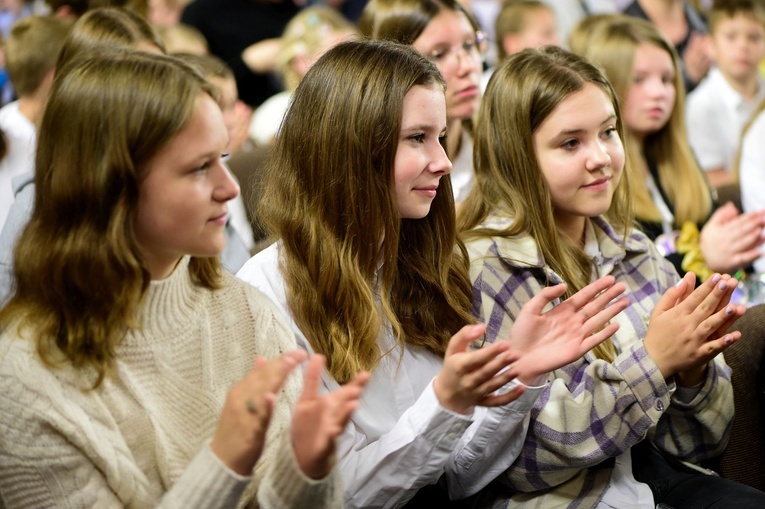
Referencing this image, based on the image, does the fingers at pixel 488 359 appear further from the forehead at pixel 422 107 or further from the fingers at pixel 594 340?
the forehead at pixel 422 107

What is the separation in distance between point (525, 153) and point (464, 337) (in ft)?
2.12

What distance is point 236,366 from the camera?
5.06 feet

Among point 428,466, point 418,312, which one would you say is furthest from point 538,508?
point 418,312

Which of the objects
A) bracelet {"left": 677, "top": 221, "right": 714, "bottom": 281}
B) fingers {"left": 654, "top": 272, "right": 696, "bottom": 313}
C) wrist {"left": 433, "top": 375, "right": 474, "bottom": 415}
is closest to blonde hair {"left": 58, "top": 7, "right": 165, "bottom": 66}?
wrist {"left": 433, "top": 375, "right": 474, "bottom": 415}

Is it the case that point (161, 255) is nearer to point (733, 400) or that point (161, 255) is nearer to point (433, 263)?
point (433, 263)

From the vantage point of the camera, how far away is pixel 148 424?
54.9 inches

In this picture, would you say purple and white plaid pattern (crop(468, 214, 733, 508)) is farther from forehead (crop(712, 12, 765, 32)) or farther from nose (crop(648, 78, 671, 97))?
forehead (crop(712, 12, 765, 32))

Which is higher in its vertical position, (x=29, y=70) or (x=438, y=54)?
(x=438, y=54)

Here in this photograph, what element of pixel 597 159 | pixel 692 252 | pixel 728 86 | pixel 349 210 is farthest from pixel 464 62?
pixel 728 86

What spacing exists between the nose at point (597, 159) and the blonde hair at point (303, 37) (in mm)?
2412

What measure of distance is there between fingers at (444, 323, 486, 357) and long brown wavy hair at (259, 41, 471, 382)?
0.26 m

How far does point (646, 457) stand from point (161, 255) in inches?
41.7

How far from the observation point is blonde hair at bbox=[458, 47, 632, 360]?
6.37ft

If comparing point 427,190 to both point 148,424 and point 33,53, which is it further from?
point 33,53
